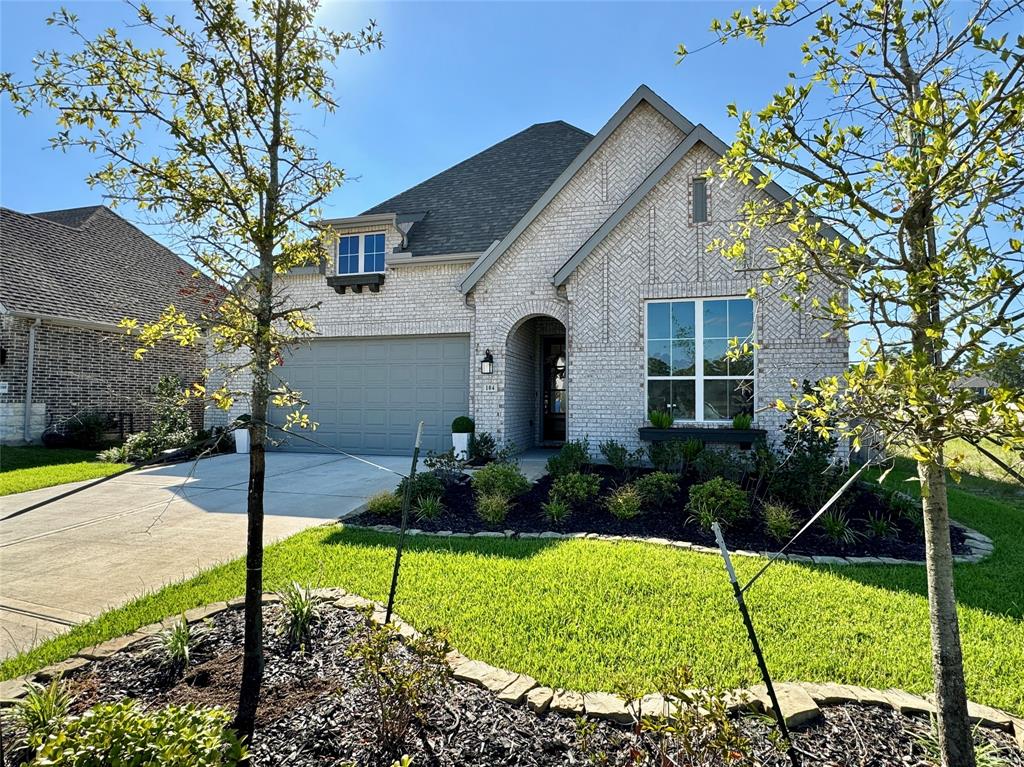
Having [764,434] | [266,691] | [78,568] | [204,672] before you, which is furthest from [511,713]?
[764,434]

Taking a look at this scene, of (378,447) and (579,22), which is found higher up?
(579,22)

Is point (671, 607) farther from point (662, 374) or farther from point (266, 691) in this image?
point (662, 374)

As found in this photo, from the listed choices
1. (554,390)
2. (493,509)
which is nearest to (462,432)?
(554,390)

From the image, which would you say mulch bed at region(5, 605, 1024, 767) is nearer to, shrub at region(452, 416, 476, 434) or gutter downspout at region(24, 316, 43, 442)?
shrub at region(452, 416, 476, 434)

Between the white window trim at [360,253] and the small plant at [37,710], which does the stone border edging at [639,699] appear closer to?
the small plant at [37,710]

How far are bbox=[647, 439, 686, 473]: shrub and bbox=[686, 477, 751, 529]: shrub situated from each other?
2106 mm

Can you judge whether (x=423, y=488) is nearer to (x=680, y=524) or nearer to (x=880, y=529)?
(x=680, y=524)

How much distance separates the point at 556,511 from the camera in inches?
267

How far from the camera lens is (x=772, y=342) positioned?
30.3 ft

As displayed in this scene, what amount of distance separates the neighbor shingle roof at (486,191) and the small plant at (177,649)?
10.5 meters

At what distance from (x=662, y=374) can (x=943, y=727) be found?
8022 millimetres

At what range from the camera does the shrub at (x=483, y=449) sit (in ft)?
35.3

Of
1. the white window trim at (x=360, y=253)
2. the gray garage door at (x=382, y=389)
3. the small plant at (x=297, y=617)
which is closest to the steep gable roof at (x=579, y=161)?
the gray garage door at (x=382, y=389)

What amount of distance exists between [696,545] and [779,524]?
990 mm
